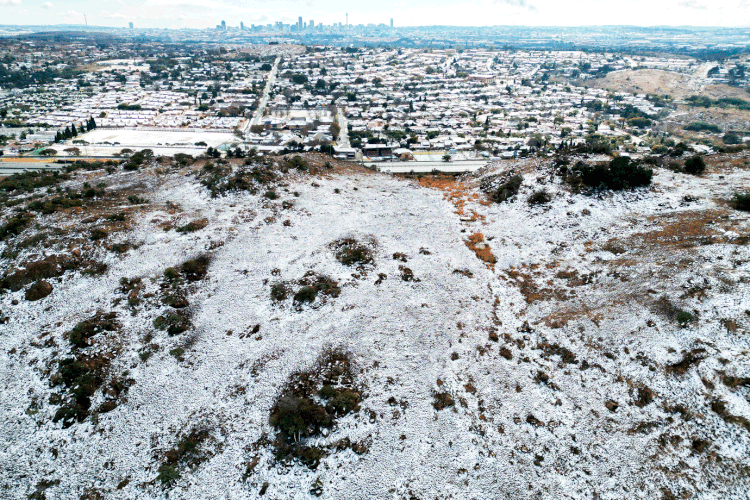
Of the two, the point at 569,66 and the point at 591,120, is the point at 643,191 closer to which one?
the point at 591,120

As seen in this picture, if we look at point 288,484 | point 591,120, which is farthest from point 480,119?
point 288,484

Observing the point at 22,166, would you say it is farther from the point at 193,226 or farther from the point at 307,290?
the point at 307,290

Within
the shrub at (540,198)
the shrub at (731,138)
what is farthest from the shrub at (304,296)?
the shrub at (731,138)

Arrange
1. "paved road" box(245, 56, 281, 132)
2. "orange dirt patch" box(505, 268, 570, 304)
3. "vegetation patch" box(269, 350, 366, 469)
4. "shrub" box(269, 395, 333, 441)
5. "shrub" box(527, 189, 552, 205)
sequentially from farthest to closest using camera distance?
"paved road" box(245, 56, 281, 132) < "shrub" box(527, 189, 552, 205) < "orange dirt patch" box(505, 268, 570, 304) < "shrub" box(269, 395, 333, 441) < "vegetation patch" box(269, 350, 366, 469)

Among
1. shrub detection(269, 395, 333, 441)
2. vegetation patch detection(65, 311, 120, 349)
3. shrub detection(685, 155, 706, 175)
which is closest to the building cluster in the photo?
shrub detection(685, 155, 706, 175)

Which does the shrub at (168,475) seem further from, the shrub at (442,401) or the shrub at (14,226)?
the shrub at (14,226)

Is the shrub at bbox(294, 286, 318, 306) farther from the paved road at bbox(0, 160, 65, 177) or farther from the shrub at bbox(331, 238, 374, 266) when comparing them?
the paved road at bbox(0, 160, 65, 177)
